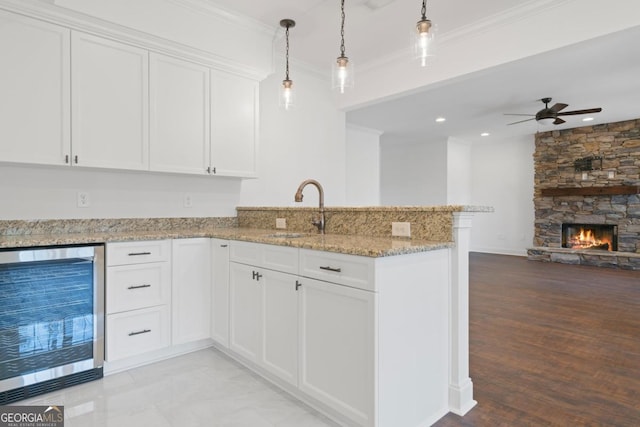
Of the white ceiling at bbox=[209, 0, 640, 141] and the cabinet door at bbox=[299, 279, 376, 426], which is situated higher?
the white ceiling at bbox=[209, 0, 640, 141]

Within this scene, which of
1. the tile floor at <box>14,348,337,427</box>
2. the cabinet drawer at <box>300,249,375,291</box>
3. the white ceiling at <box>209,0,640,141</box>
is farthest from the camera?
the white ceiling at <box>209,0,640,141</box>

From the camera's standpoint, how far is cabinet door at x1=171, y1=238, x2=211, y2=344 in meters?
2.61

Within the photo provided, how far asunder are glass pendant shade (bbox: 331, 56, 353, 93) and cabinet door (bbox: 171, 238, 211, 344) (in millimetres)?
1520

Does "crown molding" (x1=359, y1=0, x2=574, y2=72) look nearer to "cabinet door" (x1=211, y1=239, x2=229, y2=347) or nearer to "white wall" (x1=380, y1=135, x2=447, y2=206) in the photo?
"cabinet door" (x1=211, y1=239, x2=229, y2=347)

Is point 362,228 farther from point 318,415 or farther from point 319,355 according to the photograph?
point 318,415

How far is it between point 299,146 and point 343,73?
193 centimetres

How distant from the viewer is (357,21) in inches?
128

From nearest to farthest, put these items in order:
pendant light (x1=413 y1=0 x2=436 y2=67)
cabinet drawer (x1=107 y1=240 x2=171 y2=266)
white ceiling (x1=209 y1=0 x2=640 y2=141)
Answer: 1. pendant light (x1=413 y1=0 x2=436 y2=67)
2. cabinet drawer (x1=107 y1=240 x2=171 y2=266)
3. white ceiling (x1=209 y1=0 x2=640 y2=141)

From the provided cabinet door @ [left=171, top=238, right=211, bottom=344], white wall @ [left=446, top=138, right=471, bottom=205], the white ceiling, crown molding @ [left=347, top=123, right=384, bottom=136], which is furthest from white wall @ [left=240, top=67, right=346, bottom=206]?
white wall @ [left=446, top=138, right=471, bottom=205]

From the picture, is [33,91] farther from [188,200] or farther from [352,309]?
[352,309]

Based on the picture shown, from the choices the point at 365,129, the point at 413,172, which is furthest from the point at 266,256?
the point at 413,172

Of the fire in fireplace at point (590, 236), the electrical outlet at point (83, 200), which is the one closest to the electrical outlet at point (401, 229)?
the electrical outlet at point (83, 200)

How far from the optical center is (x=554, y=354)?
2.65 meters

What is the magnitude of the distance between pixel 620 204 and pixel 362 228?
6825 millimetres
